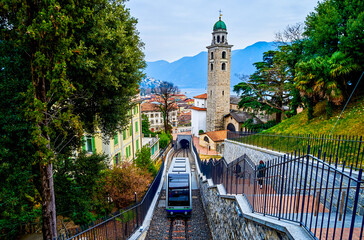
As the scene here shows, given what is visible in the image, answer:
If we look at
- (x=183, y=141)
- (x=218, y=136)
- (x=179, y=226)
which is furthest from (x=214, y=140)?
(x=179, y=226)

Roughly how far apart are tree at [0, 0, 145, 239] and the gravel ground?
590cm

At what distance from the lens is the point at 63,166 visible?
707cm

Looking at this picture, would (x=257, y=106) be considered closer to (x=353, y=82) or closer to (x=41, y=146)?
(x=353, y=82)

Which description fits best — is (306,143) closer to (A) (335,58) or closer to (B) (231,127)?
(A) (335,58)

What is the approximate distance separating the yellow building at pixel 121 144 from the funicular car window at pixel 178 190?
4.56 m

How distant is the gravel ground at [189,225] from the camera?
10094mm

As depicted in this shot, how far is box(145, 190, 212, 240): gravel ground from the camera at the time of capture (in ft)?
33.1

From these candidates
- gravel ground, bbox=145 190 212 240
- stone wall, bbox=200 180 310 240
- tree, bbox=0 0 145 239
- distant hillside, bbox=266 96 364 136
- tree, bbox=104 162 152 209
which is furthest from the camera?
tree, bbox=104 162 152 209

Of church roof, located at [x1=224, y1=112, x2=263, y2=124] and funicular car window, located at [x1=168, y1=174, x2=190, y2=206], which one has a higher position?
church roof, located at [x1=224, y1=112, x2=263, y2=124]

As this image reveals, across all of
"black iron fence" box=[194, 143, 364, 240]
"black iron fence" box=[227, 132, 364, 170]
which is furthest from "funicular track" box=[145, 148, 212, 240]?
"black iron fence" box=[227, 132, 364, 170]

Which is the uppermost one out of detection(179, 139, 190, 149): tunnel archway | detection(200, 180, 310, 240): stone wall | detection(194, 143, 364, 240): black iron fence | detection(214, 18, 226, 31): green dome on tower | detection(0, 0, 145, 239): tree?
detection(214, 18, 226, 31): green dome on tower

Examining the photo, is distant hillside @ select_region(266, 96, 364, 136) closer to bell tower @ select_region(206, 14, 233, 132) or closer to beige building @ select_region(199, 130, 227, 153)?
beige building @ select_region(199, 130, 227, 153)

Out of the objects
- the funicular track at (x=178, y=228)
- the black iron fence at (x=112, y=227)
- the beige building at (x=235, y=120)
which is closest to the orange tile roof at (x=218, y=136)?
the beige building at (x=235, y=120)

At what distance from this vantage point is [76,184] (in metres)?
7.05
